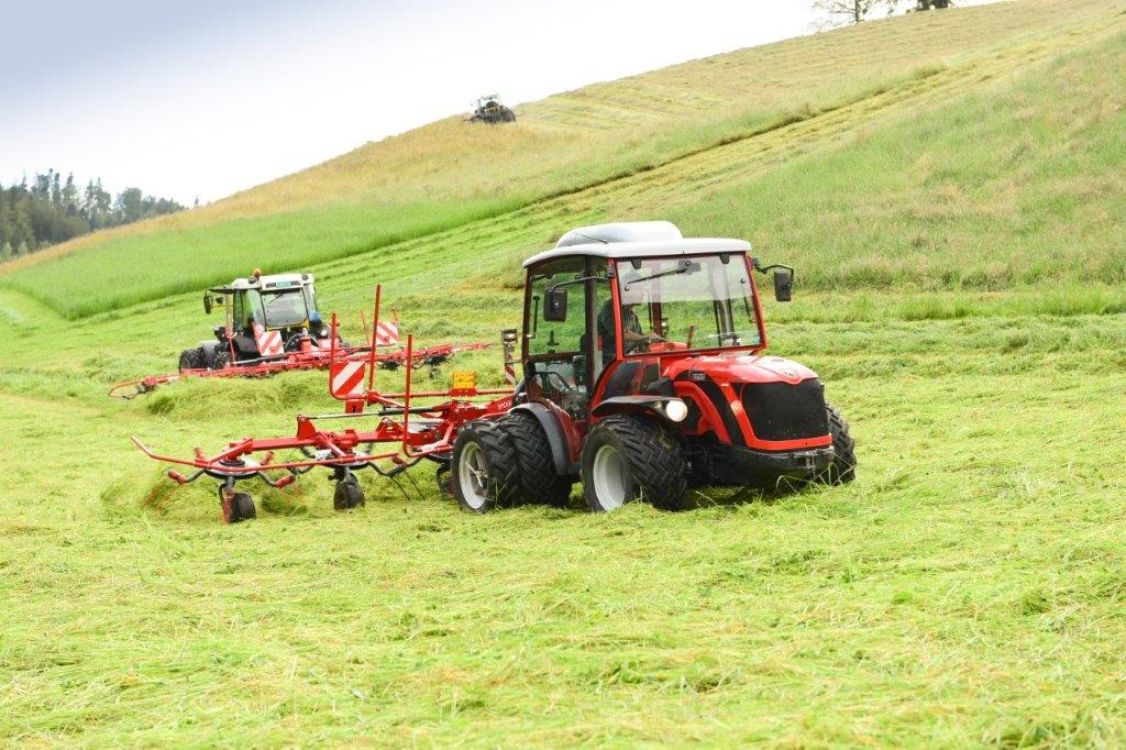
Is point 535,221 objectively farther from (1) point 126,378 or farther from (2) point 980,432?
(2) point 980,432

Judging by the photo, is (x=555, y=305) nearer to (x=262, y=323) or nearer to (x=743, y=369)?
(x=743, y=369)

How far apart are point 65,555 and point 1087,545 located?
5619 millimetres

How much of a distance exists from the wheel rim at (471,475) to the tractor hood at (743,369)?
5.43 feet

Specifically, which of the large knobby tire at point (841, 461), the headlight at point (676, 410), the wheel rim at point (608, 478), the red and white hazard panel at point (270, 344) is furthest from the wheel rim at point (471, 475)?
the red and white hazard panel at point (270, 344)

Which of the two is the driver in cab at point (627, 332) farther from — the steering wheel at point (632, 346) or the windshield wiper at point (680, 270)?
the windshield wiper at point (680, 270)

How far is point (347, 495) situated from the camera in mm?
10125

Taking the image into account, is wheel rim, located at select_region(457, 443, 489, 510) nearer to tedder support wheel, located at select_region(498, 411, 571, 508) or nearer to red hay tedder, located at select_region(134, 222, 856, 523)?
red hay tedder, located at select_region(134, 222, 856, 523)

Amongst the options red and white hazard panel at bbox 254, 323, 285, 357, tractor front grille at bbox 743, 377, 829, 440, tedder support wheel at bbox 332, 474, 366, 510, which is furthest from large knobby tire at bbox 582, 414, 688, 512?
red and white hazard panel at bbox 254, 323, 285, 357

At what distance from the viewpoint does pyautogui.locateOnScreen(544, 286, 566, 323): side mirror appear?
9.23 m

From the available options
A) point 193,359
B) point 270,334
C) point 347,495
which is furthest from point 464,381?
point 193,359

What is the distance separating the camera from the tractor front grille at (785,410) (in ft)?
27.9

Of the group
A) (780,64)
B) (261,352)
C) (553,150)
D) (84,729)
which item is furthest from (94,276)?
(84,729)

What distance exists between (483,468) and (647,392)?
144 centimetres

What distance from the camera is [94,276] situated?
4406 centimetres
